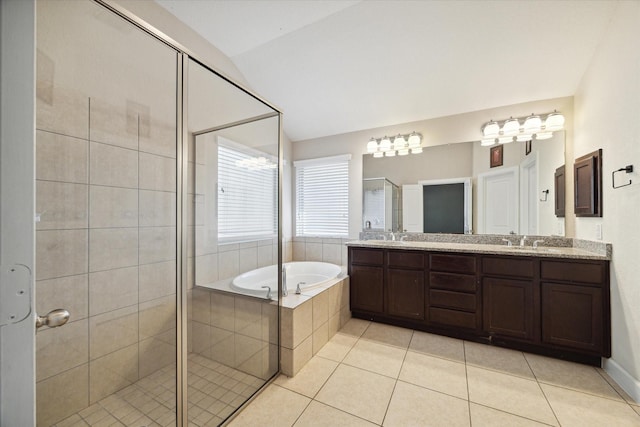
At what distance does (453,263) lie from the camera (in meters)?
2.40

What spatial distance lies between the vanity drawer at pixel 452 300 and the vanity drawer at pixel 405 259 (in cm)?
29

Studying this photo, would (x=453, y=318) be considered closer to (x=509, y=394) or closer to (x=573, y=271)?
(x=509, y=394)

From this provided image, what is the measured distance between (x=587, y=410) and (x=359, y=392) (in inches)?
52.9

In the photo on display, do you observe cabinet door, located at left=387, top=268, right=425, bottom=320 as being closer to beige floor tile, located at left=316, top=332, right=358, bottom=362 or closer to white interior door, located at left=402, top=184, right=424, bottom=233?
beige floor tile, located at left=316, top=332, right=358, bottom=362

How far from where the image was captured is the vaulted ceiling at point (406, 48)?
6.55ft

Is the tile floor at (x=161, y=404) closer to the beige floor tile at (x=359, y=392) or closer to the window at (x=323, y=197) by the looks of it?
the beige floor tile at (x=359, y=392)

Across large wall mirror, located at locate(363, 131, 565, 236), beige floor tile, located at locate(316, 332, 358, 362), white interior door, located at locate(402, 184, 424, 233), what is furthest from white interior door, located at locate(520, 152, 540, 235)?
beige floor tile, located at locate(316, 332, 358, 362)

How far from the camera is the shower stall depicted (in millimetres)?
1191

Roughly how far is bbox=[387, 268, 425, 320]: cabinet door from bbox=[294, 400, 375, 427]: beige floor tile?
4.25 feet

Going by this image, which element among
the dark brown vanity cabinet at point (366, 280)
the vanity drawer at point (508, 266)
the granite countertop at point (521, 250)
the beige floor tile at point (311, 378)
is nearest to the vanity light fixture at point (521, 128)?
the granite countertop at point (521, 250)

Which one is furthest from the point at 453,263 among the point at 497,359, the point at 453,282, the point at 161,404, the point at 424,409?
the point at 161,404

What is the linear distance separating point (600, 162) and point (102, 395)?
3.64 metres

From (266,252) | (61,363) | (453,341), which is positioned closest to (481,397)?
(453,341)

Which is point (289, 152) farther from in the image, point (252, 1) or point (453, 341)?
point (453, 341)
